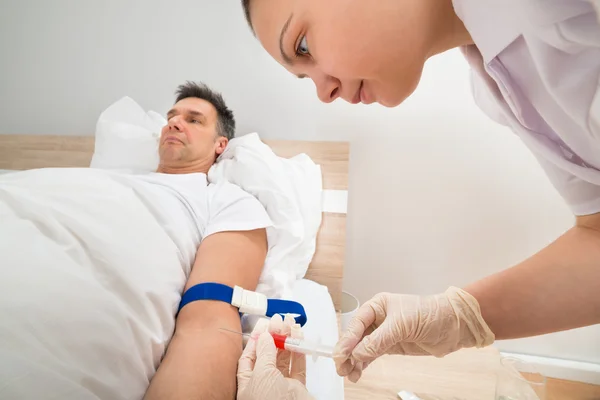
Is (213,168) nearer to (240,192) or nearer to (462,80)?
(240,192)

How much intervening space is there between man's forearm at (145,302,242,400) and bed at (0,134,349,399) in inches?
7.5

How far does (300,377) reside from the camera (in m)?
0.71

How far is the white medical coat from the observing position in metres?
0.43

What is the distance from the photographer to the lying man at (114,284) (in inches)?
18.9

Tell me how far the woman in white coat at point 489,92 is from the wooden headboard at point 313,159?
598 mm

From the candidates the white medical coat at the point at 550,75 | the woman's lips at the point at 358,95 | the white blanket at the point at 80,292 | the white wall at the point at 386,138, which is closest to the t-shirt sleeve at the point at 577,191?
the white medical coat at the point at 550,75

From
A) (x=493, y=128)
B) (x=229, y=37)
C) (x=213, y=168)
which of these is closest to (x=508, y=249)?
(x=493, y=128)

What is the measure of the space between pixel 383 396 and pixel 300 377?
12.3 inches

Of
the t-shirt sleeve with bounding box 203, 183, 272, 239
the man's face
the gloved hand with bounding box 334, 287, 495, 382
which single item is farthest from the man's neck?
the gloved hand with bounding box 334, 287, 495, 382

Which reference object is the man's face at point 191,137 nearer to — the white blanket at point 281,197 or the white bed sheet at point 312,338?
the white blanket at point 281,197

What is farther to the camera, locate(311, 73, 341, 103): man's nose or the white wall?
the white wall

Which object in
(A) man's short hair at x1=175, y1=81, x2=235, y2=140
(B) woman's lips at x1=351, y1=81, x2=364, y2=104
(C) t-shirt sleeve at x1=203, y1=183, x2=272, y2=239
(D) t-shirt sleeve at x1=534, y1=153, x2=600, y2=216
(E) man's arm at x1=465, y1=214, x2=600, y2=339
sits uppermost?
(A) man's short hair at x1=175, y1=81, x2=235, y2=140

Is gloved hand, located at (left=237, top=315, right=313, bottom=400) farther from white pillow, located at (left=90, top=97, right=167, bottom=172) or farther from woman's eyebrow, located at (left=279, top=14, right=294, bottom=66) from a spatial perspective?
white pillow, located at (left=90, top=97, right=167, bottom=172)

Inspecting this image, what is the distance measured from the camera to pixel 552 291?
0.58 m
